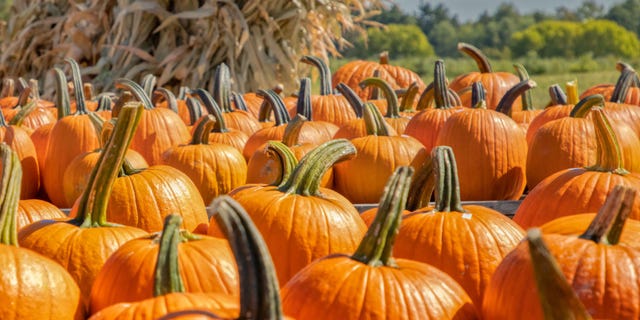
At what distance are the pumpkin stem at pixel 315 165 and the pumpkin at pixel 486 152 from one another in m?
1.33

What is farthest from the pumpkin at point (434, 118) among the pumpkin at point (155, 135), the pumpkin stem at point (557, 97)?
the pumpkin at point (155, 135)

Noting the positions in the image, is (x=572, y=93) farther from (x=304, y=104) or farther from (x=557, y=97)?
(x=304, y=104)

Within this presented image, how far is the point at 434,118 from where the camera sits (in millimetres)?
3709

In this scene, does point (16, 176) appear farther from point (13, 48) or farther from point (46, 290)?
point (13, 48)

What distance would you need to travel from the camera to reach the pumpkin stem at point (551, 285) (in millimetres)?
1104

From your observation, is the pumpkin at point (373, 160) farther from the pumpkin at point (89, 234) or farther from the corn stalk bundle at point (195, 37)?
the corn stalk bundle at point (195, 37)

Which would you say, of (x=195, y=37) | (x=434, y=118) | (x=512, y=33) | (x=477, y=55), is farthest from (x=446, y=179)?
(x=512, y=33)

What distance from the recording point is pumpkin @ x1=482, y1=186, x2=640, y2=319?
145 centimetres

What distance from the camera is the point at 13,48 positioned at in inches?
294

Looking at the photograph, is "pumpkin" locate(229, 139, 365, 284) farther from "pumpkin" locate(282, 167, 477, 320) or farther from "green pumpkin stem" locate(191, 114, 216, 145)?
"green pumpkin stem" locate(191, 114, 216, 145)

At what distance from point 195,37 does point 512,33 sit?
219 feet

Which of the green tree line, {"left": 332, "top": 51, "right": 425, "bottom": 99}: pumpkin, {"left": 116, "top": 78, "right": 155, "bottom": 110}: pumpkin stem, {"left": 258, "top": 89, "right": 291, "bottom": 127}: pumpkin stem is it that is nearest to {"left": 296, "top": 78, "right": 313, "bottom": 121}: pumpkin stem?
{"left": 258, "top": 89, "right": 291, "bottom": 127}: pumpkin stem

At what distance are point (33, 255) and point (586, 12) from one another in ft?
286

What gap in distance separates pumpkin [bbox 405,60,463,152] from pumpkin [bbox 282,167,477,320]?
2114 mm
